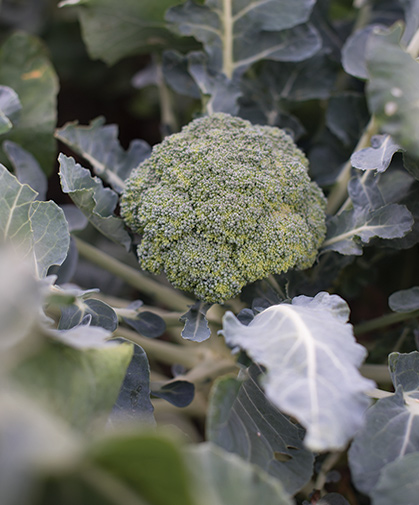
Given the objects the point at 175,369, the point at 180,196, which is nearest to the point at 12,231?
the point at 180,196

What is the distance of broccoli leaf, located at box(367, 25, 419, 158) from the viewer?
640mm

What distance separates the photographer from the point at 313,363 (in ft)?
1.98

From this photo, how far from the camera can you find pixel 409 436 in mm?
704

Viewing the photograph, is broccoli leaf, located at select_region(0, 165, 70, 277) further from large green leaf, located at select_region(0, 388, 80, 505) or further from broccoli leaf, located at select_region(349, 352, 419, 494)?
broccoli leaf, located at select_region(349, 352, 419, 494)

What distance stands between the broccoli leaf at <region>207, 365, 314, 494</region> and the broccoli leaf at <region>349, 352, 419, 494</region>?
9 centimetres

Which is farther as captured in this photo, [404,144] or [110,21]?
[110,21]

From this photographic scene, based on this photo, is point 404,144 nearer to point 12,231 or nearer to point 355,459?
point 355,459

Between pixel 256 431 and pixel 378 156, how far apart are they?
21.1 inches

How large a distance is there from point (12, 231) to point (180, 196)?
307 millimetres

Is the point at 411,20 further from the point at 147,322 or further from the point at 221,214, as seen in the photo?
the point at 147,322

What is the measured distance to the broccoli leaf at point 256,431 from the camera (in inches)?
25.2

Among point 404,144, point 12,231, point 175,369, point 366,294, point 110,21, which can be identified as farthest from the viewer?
point 366,294

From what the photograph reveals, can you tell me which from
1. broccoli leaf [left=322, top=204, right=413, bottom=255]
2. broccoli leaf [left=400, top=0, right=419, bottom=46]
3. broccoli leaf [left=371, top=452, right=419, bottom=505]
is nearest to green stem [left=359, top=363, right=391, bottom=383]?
broccoli leaf [left=322, top=204, right=413, bottom=255]

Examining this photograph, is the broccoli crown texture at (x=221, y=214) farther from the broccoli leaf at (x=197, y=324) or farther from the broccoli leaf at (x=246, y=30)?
the broccoli leaf at (x=246, y=30)
